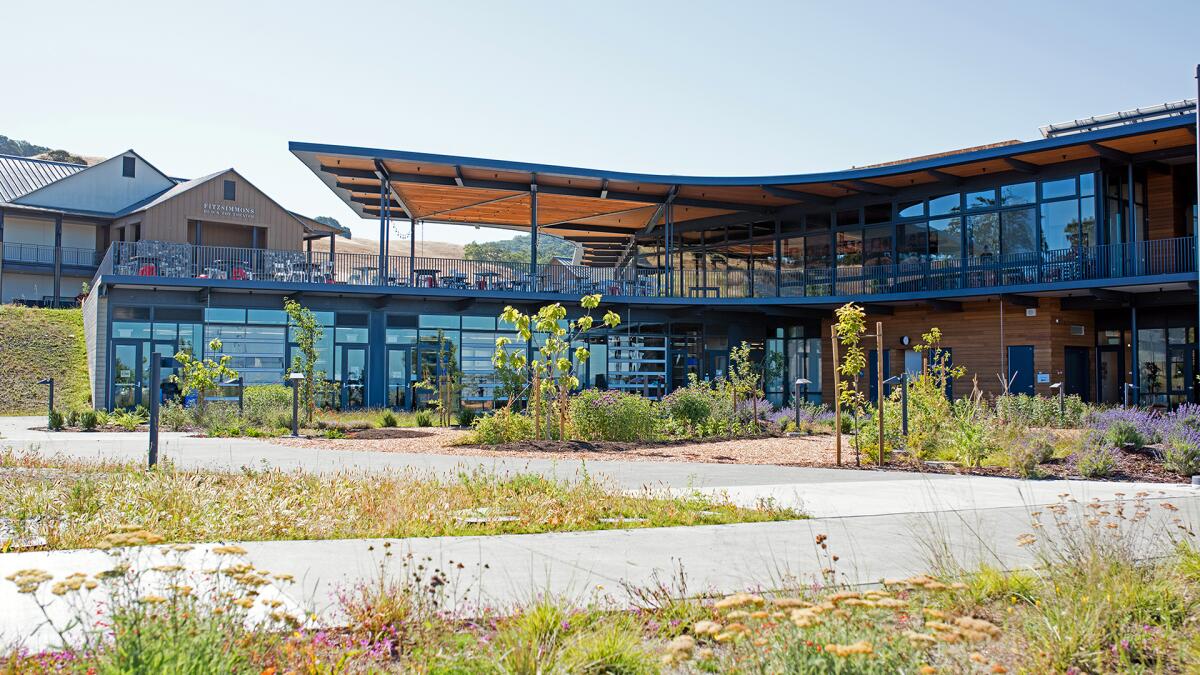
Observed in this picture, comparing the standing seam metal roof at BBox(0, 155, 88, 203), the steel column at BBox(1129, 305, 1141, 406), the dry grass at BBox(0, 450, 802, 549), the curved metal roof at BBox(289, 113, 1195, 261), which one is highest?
the standing seam metal roof at BBox(0, 155, 88, 203)

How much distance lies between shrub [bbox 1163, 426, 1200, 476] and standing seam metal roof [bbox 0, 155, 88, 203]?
4258 cm

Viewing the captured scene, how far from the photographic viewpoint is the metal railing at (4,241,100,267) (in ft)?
131

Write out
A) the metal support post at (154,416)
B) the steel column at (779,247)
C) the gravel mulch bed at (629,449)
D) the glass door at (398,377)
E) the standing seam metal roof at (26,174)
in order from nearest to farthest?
the metal support post at (154,416)
the gravel mulch bed at (629,449)
the glass door at (398,377)
the steel column at (779,247)
the standing seam metal roof at (26,174)

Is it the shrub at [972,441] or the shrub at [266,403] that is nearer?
the shrub at [972,441]

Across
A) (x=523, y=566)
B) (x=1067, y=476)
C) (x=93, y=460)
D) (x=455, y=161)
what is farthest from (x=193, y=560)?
(x=455, y=161)

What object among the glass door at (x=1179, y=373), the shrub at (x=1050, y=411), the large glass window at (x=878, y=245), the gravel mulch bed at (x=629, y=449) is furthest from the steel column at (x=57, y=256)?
the glass door at (x=1179, y=373)

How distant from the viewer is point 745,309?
3100 centimetres

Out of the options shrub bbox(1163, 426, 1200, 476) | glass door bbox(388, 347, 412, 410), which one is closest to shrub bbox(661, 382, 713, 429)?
shrub bbox(1163, 426, 1200, 476)

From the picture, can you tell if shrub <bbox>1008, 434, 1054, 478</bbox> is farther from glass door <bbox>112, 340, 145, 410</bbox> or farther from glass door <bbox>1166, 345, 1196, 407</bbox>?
glass door <bbox>112, 340, 145, 410</bbox>

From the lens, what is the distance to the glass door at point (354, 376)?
27906 mm

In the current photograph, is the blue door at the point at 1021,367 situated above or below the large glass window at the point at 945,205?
below

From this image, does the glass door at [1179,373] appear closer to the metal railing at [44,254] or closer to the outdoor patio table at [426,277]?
the outdoor patio table at [426,277]

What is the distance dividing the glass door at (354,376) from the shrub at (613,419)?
1168cm

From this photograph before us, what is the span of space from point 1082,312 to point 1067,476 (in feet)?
54.0
